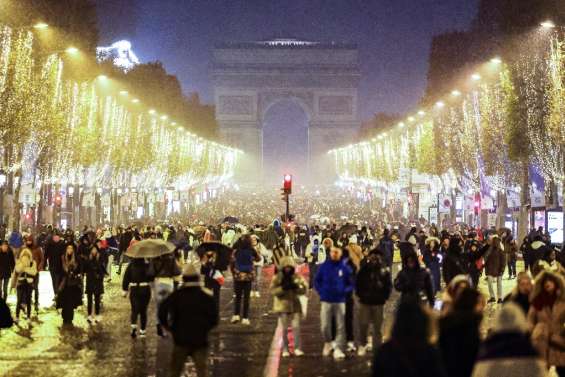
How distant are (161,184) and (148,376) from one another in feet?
230

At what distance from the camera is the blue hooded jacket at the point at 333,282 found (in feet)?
55.9

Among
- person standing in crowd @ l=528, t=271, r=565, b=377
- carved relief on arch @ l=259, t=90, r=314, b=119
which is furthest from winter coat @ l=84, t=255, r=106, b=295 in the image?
carved relief on arch @ l=259, t=90, r=314, b=119

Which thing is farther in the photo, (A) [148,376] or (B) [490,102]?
(B) [490,102]

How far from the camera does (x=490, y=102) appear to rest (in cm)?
5019

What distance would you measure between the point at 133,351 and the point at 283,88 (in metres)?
132

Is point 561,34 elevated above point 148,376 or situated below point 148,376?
above

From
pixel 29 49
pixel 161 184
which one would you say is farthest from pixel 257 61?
pixel 29 49

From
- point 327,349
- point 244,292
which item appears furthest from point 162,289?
point 244,292

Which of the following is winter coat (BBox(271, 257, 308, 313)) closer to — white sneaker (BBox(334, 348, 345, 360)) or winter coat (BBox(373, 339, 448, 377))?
white sneaker (BBox(334, 348, 345, 360))

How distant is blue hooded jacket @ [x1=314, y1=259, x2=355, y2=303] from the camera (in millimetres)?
17047

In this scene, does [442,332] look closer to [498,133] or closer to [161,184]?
[498,133]

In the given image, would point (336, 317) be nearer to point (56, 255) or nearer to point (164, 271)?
point (164, 271)

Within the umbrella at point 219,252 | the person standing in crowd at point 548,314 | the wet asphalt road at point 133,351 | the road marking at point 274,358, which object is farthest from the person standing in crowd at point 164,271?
the person standing in crowd at point 548,314

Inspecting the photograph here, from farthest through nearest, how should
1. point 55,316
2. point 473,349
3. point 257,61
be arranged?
point 257,61
point 55,316
point 473,349
